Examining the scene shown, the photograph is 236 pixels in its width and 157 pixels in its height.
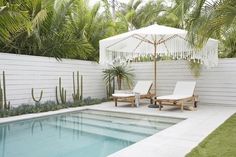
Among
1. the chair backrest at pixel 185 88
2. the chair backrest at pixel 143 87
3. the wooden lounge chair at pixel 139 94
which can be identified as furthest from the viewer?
the chair backrest at pixel 143 87

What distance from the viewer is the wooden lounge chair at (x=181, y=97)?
32.6 ft

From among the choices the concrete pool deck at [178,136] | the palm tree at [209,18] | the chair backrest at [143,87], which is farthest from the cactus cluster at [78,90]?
the palm tree at [209,18]

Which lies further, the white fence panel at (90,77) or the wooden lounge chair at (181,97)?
the white fence panel at (90,77)

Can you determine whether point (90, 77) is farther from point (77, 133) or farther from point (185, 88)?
point (77, 133)

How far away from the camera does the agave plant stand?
1377 centimetres

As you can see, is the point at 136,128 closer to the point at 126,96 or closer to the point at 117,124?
the point at 117,124

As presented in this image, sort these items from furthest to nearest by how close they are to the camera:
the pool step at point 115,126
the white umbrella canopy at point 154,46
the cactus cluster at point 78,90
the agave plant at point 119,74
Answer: the agave plant at point 119,74, the cactus cluster at point 78,90, the white umbrella canopy at point 154,46, the pool step at point 115,126

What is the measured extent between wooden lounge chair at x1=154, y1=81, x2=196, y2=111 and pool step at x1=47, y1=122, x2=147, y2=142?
3024mm

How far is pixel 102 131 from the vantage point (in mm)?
7613

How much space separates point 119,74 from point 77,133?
664 cm

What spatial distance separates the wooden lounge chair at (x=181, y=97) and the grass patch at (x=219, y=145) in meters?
3.04

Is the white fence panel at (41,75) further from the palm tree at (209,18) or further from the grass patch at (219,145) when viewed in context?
the grass patch at (219,145)

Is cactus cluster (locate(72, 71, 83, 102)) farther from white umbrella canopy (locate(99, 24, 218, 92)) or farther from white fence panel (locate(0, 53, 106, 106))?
white umbrella canopy (locate(99, 24, 218, 92))

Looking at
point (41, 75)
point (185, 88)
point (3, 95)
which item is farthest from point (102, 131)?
point (185, 88)
